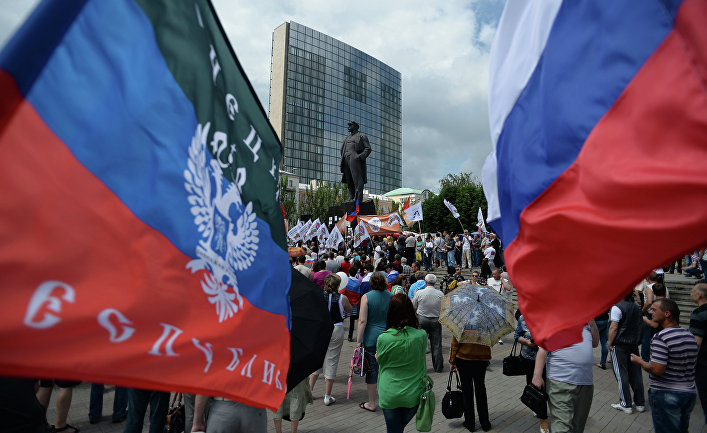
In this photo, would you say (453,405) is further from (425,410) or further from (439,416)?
(425,410)

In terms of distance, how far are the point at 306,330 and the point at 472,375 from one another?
11.6 feet

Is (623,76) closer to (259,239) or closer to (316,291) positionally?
(259,239)

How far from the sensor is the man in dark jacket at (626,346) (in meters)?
6.18

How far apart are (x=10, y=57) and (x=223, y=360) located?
1.18 m

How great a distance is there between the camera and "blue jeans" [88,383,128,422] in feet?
18.1

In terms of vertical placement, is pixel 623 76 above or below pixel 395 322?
above

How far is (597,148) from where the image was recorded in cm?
200

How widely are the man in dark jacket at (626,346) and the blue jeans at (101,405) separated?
6.96m

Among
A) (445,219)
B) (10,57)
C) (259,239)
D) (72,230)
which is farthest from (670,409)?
(445,219)

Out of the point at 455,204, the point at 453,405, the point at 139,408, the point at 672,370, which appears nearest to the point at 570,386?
the point at 672,370

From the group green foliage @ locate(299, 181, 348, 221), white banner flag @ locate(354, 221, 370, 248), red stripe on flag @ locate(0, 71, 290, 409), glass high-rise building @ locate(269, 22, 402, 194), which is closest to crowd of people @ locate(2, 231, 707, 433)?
red stripe on flag @ locate(0, 71, 290, 409)

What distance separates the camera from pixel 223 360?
5.41ft

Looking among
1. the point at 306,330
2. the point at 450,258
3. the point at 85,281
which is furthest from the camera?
the point at 450,258

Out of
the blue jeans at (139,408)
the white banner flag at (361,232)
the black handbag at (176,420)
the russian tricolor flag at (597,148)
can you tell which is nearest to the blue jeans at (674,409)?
the russian tricolor flag at (597,148)
